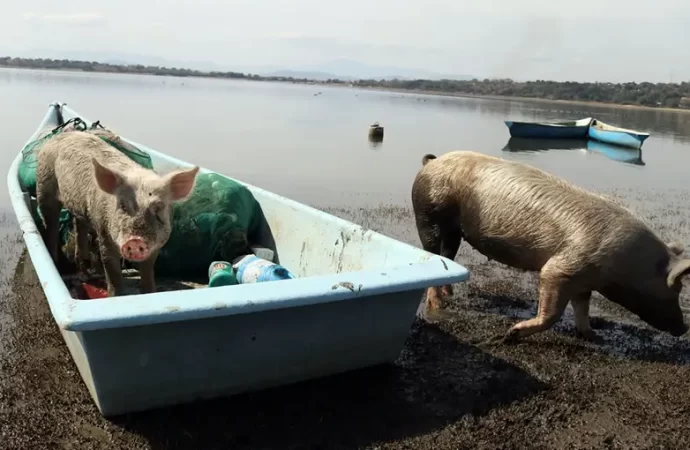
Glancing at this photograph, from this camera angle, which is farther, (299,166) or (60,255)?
(299,166)

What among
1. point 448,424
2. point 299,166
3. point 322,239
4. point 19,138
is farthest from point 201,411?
point 19,138

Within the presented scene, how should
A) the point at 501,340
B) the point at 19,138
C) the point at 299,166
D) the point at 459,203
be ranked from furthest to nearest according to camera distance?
the point at 19,138
the point at 299,166
the point at 459,203
the point at 501,340

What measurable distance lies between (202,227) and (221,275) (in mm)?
976

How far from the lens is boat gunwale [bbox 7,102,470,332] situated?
3.46 meters

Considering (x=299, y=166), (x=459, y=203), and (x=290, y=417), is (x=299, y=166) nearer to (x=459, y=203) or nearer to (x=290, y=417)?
(x=459, y=203)

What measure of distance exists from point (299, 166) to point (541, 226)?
11.8 meters

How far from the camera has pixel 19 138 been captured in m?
18.9

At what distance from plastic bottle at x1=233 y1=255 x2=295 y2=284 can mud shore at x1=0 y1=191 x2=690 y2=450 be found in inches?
43.7

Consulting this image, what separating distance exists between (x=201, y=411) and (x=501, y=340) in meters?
2.88

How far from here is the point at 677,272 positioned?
556cm

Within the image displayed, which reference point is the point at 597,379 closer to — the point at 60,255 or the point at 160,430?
the point at 160,430

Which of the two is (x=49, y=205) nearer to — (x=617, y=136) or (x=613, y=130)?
(x=617, y=136)

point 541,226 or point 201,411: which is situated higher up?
point 541,226

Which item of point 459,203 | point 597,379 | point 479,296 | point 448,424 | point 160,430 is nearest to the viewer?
point 160,430
